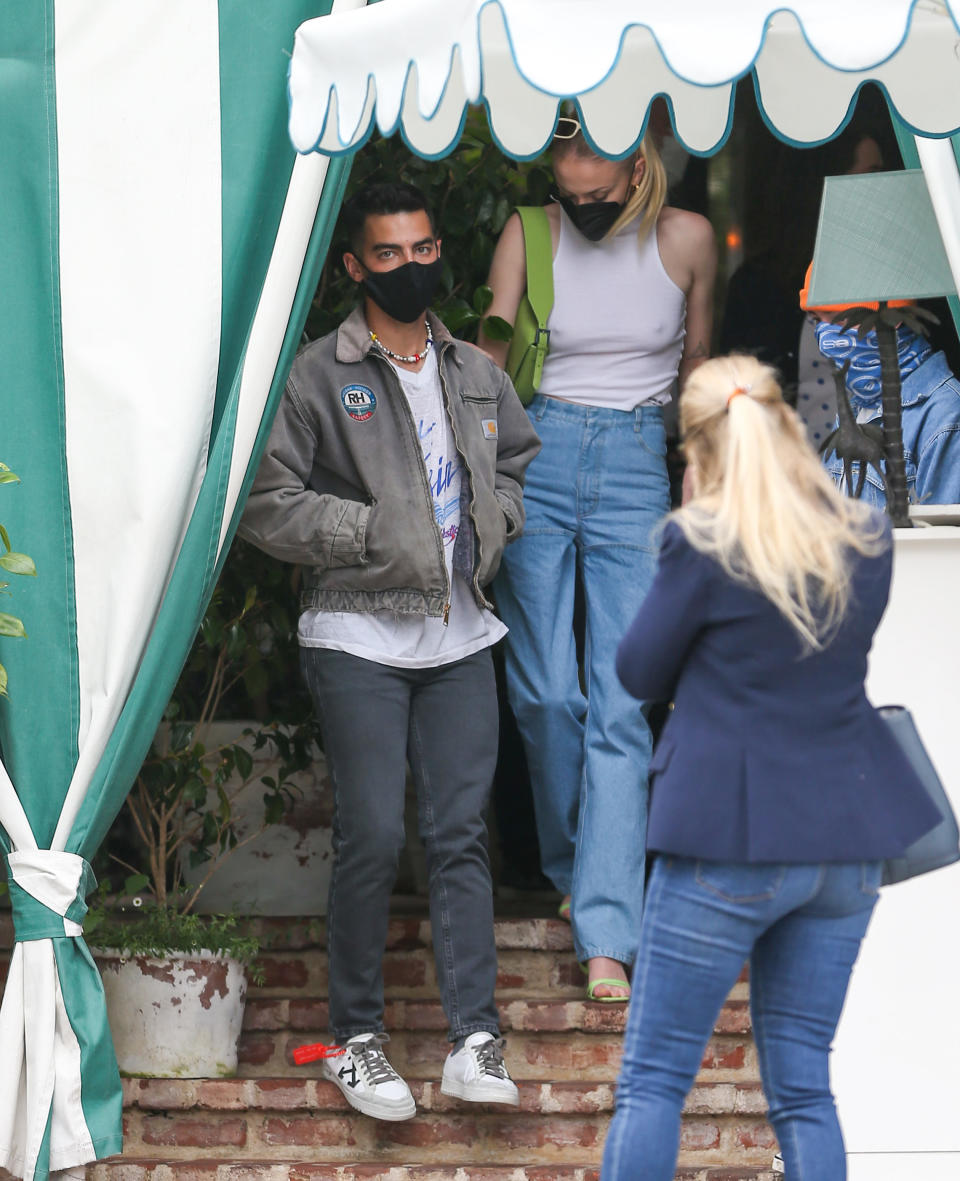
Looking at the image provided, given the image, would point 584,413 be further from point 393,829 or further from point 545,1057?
point 545,1057

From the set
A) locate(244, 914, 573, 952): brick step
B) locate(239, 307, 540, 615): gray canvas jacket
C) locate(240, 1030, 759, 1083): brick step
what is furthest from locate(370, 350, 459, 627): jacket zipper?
locate(240, 1030, 759, 1083): brick step

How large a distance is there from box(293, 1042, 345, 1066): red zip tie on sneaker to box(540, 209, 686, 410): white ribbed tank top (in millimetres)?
1626

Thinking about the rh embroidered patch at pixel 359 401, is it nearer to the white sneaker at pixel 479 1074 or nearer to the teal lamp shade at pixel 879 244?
the teal lamp shade at pixel 879 244

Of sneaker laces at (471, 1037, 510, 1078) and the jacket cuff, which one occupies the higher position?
the jacket cuff

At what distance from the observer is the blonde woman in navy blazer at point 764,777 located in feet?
7.17

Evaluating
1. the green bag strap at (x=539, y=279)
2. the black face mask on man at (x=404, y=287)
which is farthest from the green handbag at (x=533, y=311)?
the black face mask on man at (x=404, y=287)

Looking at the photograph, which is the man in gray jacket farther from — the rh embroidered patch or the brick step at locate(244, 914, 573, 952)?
the brick step at locate(244, 914, 573, 952)

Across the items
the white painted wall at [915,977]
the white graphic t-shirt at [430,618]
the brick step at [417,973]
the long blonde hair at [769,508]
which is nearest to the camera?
the long blonde hair at [769,508]

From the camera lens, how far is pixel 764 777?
219cm

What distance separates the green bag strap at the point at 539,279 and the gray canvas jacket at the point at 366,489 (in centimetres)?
29

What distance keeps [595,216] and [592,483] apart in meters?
0.65

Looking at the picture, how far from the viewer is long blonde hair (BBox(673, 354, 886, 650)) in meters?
2.18

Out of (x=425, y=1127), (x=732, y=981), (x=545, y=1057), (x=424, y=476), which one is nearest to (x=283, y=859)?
(x=545, y=1057)

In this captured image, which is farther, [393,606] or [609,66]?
[393,606]
